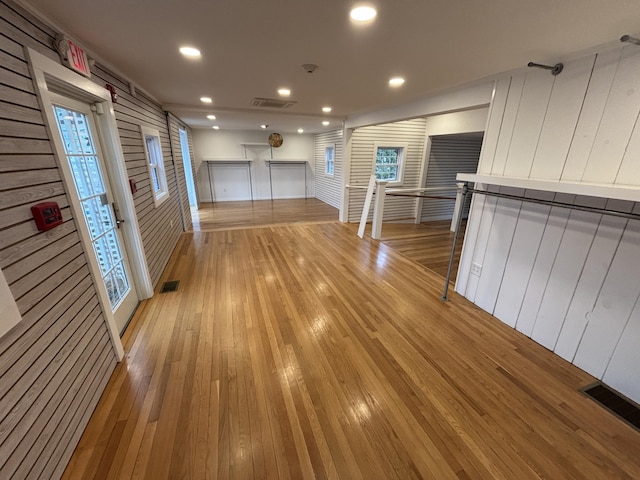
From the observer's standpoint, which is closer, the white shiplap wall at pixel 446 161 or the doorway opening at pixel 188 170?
the white shiplap wall at pixel 446 161

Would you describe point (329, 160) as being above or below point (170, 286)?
above

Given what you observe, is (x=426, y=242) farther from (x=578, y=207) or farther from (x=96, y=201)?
(x=96, y=201)

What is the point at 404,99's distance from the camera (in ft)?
12.4

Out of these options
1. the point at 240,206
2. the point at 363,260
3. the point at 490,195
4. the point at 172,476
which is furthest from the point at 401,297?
the point at 240,206

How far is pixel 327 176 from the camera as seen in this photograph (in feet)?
29.0

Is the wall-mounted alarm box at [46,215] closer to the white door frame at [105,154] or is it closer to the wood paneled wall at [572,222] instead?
the white door frame at [105,154]

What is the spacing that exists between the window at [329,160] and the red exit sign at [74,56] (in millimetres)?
6728

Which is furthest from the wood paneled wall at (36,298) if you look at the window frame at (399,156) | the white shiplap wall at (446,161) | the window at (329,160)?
the window at (329,160)

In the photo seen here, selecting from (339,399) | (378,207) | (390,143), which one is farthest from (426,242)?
(339,399)

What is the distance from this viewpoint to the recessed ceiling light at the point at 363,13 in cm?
139

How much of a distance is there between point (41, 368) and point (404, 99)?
4.60 metres

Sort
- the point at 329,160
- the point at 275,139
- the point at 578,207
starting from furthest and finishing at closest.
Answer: the point at 275,139, the point at 329,160, the point at 578,207

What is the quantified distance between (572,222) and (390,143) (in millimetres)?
4689

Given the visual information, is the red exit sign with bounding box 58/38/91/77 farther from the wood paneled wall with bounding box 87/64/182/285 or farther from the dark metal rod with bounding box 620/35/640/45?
the dark metal rod with bounding box 620/35/640/45
